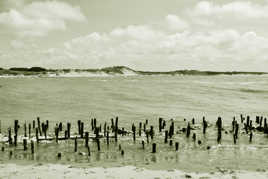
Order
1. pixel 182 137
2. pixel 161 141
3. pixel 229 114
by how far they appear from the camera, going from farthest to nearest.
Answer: pixel 229 114
pixel 182 137
pixel 161 141

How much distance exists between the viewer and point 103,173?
10.8m

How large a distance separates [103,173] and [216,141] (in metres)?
8.38

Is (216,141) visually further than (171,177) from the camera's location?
Yes

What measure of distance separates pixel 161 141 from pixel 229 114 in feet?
45.8

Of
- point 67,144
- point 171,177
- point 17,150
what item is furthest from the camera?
point 67,144

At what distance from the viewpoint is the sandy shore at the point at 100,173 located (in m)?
10.4

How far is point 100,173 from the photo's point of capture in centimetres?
1077

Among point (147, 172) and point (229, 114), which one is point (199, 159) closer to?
point (147, 172)

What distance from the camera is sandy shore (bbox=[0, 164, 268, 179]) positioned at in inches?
410

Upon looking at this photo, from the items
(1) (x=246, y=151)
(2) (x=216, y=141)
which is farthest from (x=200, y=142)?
(1) (x=246, y=151)

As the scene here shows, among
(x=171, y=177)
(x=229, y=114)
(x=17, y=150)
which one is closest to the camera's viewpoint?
(x=171, y=177)

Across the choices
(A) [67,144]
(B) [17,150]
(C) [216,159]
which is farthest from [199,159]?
(B) [17,150]

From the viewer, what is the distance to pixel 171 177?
10336 millimetres

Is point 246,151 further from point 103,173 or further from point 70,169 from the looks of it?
point 70,169
